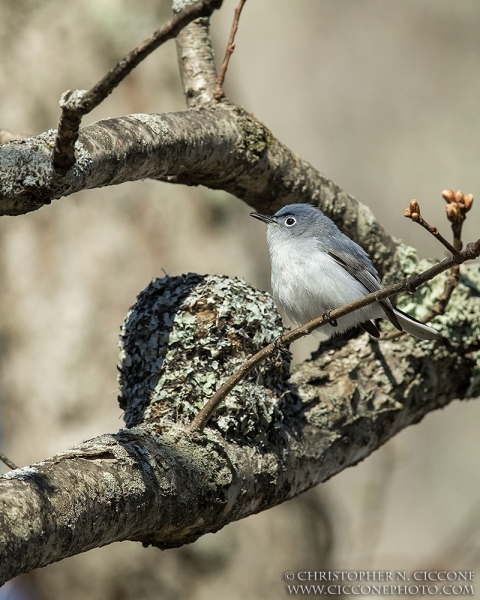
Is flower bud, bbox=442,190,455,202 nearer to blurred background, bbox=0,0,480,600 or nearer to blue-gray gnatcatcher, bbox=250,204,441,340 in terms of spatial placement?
blue-gray gnatcatcher, bbox=250,204,441,340

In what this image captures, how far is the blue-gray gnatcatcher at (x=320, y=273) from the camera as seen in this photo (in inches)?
141

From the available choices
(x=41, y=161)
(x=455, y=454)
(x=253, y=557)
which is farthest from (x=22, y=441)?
(x=455, y=454)

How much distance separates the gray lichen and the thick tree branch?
564 millimetres

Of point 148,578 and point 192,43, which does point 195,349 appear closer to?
point 192,43

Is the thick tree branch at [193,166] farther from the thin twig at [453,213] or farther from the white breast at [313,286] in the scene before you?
the thin twig at [453,213]

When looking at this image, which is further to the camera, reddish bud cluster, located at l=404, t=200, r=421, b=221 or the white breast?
the white breast

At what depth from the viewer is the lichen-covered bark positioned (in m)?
2.10

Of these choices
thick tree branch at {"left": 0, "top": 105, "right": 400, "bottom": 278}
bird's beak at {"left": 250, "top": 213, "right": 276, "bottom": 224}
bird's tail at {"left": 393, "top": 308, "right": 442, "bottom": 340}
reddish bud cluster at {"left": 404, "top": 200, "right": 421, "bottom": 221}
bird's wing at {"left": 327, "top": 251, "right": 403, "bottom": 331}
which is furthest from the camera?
bird's beak at {"left": 250, "top": 213, "right": 276, "bottom": 224}

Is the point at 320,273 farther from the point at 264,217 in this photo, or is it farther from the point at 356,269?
the point at 264,217

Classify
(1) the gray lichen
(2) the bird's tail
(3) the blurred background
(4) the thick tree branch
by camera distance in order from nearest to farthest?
1. (4) the thick tree branch
2. (1) the gray lichen
3. (2) the bird's tail
4. (3) the blurred background

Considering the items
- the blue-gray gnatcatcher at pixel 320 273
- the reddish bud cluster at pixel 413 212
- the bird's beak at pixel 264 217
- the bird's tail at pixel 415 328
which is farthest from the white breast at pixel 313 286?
the reddish bud cluster at pixel 413 212

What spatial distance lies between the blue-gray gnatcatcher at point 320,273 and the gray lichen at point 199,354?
0.20 meters

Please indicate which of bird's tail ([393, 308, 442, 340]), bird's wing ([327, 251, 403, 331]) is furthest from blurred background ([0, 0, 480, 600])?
bird's tail ([393, 308, 442, 340])

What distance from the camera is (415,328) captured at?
3.64 m
